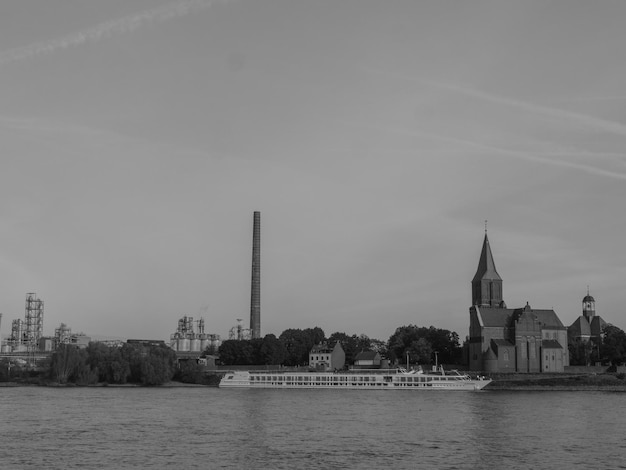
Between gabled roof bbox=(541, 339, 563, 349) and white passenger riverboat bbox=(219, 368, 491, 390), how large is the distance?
24.8 metres

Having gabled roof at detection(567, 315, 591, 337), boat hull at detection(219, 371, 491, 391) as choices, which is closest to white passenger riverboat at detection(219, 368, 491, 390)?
boat hull at detection(219, 371, 491, 391)

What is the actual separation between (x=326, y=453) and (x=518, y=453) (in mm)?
12097

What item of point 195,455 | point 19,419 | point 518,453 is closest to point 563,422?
point 518,453

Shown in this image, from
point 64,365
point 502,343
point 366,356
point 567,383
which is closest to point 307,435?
point 64,365

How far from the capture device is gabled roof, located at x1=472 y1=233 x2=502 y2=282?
171625mm

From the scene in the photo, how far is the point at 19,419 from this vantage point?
66.9m

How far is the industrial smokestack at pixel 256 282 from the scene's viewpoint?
560ft

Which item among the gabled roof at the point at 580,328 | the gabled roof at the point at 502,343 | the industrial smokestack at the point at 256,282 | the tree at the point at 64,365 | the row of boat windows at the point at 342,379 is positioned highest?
the industrial smokestack at the point at 256,282

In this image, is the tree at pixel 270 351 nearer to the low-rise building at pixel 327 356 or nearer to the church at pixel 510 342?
the low-rise building at pixel 327 356

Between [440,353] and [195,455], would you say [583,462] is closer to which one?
[195,455]

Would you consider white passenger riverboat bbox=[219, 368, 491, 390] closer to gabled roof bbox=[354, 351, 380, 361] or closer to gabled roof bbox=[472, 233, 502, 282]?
gabled roof bbox=[472, 233, 502, 282]

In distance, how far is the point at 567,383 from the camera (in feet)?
448

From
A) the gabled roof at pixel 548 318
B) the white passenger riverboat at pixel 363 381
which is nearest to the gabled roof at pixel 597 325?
the gabled roof at pixel 548 318

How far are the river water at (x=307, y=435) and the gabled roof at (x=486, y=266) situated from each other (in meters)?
81.4
